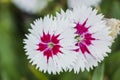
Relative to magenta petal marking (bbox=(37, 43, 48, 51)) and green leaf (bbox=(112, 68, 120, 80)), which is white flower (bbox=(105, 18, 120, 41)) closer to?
magenta petal marking (bbox=(37, 43, 48, 51))

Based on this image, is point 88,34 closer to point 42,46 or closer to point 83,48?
point 83,48

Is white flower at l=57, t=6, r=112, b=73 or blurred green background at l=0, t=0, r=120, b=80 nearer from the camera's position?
white flower at l=57, t=6, r=112, b=73

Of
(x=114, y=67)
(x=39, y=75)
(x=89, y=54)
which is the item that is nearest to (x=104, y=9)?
(x=114, y=67)

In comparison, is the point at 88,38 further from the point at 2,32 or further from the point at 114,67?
the point at 2,32

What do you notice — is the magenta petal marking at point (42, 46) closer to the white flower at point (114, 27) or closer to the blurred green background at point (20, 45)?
the white flower at point (114, 27)

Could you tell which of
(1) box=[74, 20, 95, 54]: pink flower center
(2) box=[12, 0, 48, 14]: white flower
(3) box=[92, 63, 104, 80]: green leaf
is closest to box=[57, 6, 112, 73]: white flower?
(1) box=[74, 20, 95, 54]: pink flower center

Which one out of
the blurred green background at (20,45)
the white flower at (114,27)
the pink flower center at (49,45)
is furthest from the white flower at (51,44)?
the blurred green background at (20,45)
